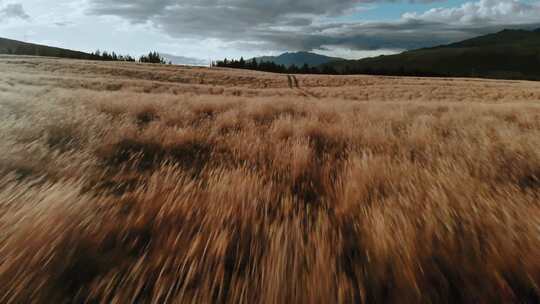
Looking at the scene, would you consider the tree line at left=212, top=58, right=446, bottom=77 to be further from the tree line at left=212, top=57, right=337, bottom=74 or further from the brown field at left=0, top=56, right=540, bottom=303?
the brown field at left=0, top=56, right=540, bottom=303

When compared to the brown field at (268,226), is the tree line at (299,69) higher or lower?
higher

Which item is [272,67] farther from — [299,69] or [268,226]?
[268,226]

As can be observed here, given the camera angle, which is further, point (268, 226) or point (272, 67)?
point (272, 67)

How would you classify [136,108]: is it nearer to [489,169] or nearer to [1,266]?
[1,266]

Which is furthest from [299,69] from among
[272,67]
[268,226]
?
[268,226]

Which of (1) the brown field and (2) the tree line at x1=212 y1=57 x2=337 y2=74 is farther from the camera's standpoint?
(2) the tree line at x1=212 y1=57 x2=337 y2=74

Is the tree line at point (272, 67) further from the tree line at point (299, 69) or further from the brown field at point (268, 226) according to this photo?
the brown field at point (268, 226)

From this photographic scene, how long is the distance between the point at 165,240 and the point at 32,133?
3.23 meters

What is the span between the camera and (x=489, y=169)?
2559mm

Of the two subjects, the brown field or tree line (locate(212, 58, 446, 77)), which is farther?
tree line (locate(212, 58, 446, 77))

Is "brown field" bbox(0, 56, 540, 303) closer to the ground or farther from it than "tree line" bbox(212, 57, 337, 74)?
closer to the ground

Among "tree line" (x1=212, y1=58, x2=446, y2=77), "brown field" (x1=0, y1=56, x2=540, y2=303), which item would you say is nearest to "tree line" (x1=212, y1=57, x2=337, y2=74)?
"tree line" (x1=212, y1=58, x2=446, y2=77)

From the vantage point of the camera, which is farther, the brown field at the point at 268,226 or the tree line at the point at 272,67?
the tree line at the point at 272,67

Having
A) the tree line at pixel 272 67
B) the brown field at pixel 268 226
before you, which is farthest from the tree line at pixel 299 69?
the brown field at pixel 268 226
